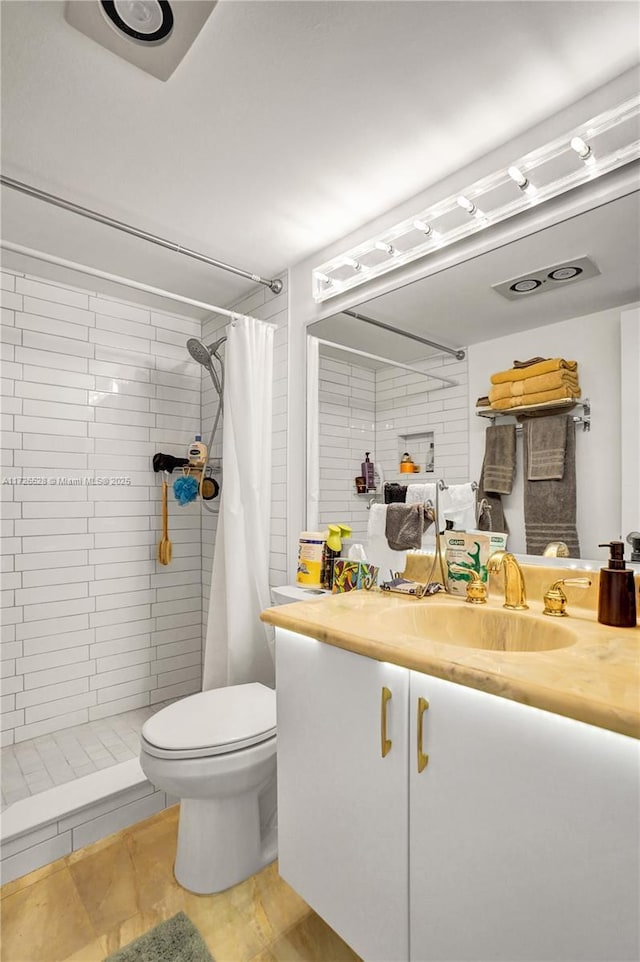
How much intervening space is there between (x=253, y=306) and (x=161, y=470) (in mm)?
1004

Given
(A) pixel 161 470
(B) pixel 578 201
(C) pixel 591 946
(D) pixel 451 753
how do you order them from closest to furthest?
(C) pixel 591 946 < (D) pixel 451 753 < (B) pixel 578 201 < (A) pixel 161 470

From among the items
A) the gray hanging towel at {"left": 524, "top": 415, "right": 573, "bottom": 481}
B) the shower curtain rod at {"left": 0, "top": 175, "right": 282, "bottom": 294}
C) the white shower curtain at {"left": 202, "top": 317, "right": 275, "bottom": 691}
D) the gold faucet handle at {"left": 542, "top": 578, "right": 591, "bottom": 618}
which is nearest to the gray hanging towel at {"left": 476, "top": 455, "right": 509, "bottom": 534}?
the gray hanging towel at {"left": 524, "top": 415, "right": 573, "bottom": 481}

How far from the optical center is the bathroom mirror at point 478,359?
49.0 inches

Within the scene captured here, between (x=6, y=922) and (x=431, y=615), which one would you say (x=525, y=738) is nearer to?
(x=431, y=615)

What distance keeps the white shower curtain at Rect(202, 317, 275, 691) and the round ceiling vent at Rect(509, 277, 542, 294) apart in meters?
1.12

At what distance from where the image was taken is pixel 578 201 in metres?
1.29

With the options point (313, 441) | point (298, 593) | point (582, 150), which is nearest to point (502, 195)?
point (582, 150)

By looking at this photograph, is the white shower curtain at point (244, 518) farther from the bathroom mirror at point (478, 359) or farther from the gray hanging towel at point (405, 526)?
the gray hanging towel at point (405, 526)

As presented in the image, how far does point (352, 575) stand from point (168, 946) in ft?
3.70

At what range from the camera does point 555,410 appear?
4.37ft

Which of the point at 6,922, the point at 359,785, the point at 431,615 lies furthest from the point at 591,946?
the point at 6,922

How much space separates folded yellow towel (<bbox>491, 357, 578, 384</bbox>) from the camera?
1319 mm

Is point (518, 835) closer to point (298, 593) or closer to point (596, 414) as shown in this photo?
point (596, 414)

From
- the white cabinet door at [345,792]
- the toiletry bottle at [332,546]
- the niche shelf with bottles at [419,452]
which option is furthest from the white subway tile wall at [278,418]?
the white cabinet door at [345,792]
